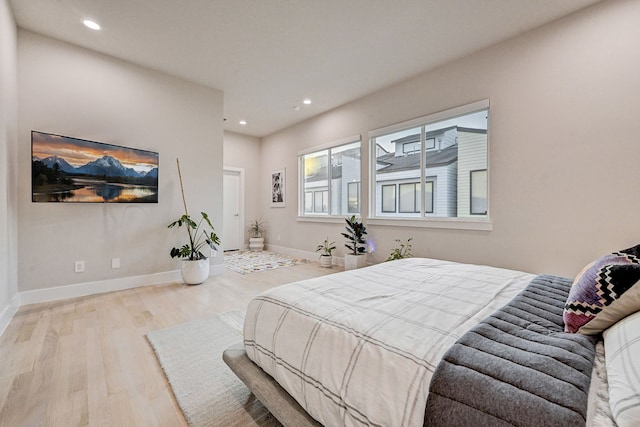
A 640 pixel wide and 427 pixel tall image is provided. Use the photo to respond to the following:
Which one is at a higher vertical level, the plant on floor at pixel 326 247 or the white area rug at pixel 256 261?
the plant on floor at pixel 326 247

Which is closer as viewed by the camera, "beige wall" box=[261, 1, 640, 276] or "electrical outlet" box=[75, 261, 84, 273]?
"beige wall" box=[261, 1, 640, 276]

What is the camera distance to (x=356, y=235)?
442 centimetres

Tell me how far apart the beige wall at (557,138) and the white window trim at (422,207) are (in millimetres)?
77

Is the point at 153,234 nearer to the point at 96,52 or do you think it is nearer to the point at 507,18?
the point at 96,52

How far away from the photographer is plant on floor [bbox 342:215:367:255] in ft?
14.5

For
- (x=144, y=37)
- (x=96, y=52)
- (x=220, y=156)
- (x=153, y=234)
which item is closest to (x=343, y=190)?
(x=220, y=156)

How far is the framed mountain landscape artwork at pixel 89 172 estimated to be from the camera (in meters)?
2.90

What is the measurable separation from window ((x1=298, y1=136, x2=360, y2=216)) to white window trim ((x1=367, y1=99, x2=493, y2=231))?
335 mm

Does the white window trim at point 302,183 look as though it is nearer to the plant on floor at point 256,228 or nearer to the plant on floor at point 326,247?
the plant on floor at point 326,247

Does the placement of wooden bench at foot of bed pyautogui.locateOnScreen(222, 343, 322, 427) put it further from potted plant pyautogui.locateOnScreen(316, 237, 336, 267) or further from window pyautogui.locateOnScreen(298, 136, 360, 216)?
window pyautogui.locateOnScreen(298, 136, 360, 216)

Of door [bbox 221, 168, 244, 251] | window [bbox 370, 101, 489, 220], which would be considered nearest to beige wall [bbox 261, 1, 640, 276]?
window [bbox 370, 101, 489, 220]

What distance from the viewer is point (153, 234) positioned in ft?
12.1

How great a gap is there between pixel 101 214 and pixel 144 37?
83.3 inches

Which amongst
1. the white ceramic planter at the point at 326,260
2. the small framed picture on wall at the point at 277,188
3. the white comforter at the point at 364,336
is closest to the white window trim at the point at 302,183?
the small framed picture on wall at the point at 277,188
